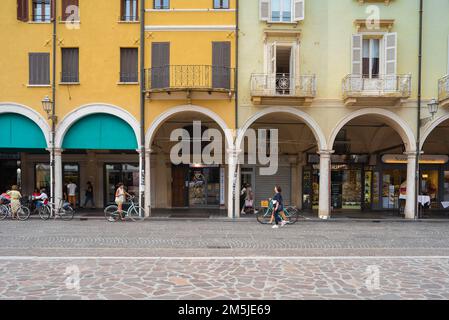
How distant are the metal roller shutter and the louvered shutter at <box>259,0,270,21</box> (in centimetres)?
886

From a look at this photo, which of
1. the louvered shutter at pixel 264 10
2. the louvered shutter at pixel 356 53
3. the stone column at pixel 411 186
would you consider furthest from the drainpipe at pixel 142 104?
the stone column at pixel 411 186

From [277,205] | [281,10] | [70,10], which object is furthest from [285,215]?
[70,10]

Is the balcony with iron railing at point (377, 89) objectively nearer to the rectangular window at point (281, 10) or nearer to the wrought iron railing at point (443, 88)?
the wrought iron railing at point (443, 88)

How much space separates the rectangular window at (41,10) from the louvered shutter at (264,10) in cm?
1078

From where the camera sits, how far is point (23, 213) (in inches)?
598

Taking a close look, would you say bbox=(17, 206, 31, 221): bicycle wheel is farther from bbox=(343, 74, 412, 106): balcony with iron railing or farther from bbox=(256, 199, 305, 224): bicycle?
bbox=(343, 74, 412, 106): balcony with iron railing

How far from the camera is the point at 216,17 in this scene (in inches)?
623

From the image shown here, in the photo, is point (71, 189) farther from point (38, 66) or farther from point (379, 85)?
point (379, 85)

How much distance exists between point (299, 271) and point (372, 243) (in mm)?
4493

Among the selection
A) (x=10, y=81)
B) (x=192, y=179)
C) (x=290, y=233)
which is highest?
(x=10, y=81)

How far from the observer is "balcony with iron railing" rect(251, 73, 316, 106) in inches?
599

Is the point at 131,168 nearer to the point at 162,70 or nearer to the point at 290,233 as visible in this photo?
the point at 162,70

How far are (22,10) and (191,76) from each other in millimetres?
9157
